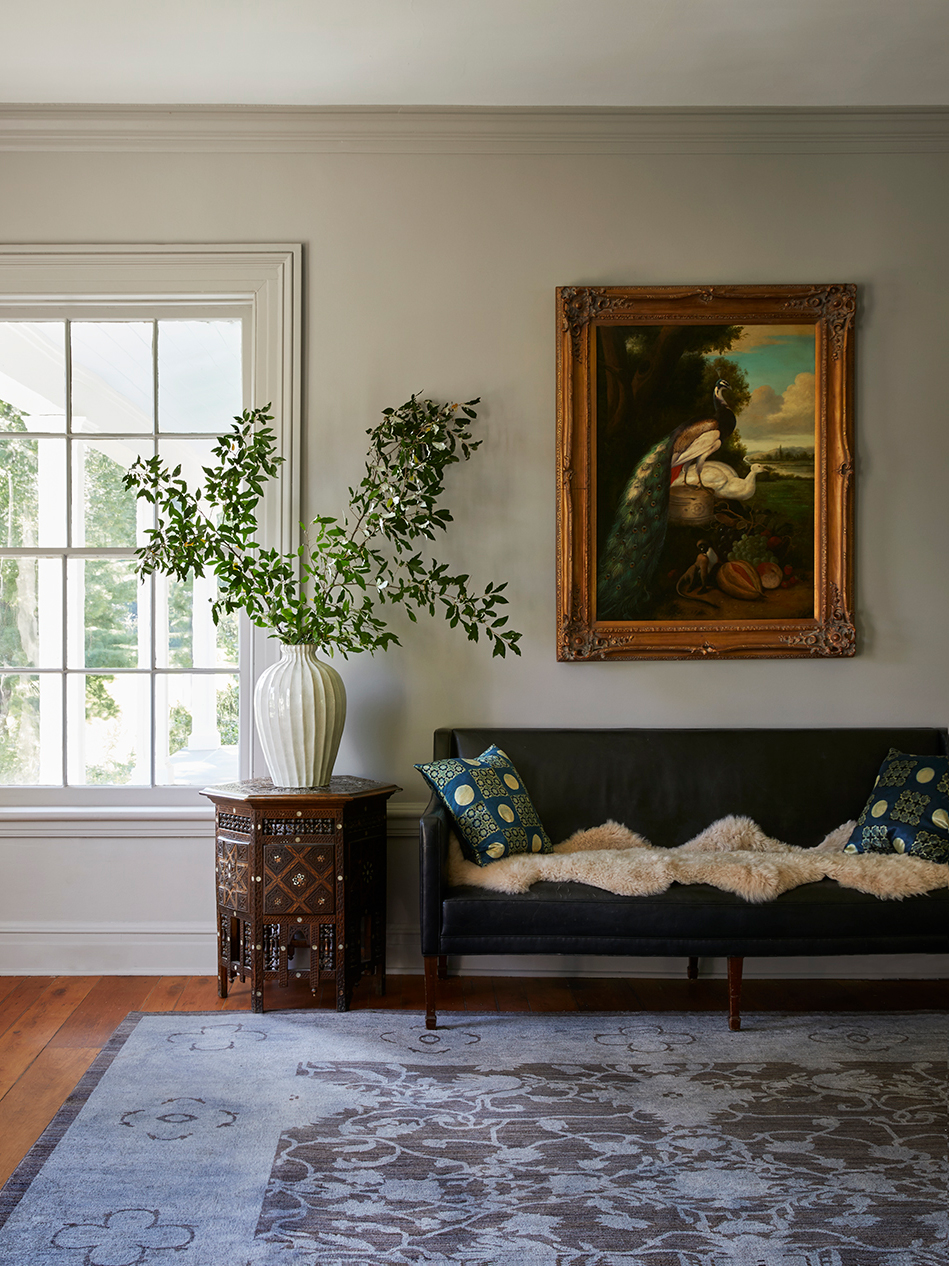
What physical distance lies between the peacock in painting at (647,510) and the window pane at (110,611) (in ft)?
5.74

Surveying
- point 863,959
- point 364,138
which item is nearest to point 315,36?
point 364,138

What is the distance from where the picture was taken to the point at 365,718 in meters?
3.45

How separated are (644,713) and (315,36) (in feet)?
8.24

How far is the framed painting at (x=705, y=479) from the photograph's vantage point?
3.41 metres

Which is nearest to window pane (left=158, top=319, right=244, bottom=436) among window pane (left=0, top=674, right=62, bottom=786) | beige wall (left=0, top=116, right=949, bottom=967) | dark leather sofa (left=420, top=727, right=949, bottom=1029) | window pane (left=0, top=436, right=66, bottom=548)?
beige wall (left=0, top=116, right=949, bottom=967)

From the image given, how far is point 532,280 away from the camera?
3.44 m

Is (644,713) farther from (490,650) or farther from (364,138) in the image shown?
(364,138)

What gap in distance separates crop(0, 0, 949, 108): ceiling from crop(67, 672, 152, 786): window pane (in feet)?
6.96

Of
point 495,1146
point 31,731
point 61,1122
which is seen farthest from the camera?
point 31,731

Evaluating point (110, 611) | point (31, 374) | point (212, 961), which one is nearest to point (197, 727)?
point (110, 611)

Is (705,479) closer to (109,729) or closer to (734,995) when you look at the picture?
(734,995)

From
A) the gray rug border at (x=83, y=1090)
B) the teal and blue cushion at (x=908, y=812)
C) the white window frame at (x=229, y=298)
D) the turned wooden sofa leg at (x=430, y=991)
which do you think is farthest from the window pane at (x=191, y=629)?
the teal and blue cushion at (x=908, y=812)

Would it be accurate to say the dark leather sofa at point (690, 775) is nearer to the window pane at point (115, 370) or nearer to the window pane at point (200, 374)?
the window pane at point (200, 374)

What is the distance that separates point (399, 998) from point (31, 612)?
2001mm
